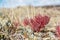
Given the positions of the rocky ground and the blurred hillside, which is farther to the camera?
the blurred hillside

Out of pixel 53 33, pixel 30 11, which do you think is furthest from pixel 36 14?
pixel 53 33

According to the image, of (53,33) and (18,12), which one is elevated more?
(18,12)

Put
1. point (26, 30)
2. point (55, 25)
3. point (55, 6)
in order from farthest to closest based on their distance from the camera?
point (55, 6), point (55, 25), point (26, 30)

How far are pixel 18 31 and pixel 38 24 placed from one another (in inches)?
10.8

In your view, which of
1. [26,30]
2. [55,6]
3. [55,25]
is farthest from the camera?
[55,6]

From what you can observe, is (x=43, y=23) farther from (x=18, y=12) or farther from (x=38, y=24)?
(x=18, y=12)

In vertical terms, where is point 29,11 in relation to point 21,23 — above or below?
above

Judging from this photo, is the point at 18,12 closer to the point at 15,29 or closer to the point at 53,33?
the point at 15,29

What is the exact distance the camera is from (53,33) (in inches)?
107

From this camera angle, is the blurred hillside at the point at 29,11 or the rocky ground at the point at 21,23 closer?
the rocky ground at the point at 21,23

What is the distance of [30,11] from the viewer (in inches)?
121

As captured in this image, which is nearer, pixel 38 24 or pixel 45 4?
pixel 38 24

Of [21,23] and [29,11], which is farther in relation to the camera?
[29,11]

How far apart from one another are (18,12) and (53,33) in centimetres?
67
